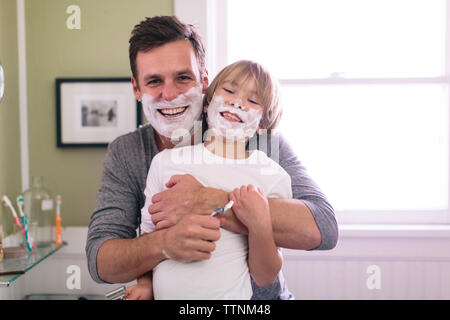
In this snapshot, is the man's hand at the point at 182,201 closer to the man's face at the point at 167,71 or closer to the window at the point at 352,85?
the man's face at the point at 167,71

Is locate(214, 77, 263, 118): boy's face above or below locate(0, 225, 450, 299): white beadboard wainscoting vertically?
above

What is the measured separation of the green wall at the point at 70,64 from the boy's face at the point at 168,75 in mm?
556

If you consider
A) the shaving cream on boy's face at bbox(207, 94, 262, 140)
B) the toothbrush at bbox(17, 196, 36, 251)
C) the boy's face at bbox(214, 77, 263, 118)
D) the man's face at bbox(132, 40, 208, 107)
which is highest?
the man's face at bbox(132, 40, 208, 107)

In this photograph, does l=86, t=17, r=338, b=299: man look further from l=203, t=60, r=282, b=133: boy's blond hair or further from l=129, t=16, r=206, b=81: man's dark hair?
l=203, t=60, r=282, b=133: boy's blond hair

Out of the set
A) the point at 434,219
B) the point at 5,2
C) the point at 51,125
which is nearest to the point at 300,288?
the point at 434,219

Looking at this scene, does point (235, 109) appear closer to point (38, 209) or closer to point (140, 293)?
point (140, 293)

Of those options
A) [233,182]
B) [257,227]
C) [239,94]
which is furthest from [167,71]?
[257,227]

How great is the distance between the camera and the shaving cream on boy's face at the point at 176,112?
3.10ft

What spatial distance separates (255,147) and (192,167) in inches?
7.8

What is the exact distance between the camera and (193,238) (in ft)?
→ 2.37

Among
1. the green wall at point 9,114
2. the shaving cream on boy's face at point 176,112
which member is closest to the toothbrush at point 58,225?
the green wall at point 9,114

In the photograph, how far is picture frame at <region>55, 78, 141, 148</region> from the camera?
1.47 m

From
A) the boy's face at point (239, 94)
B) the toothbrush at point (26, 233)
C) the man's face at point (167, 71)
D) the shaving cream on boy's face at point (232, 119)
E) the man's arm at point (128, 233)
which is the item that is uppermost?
the man's face at point (167, 71)

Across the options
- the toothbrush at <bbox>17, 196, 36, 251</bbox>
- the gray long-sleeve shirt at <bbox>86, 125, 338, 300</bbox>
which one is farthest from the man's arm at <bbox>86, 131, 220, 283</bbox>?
the toothbrush at <bbox>17, 196, 36, 251</bbox>
